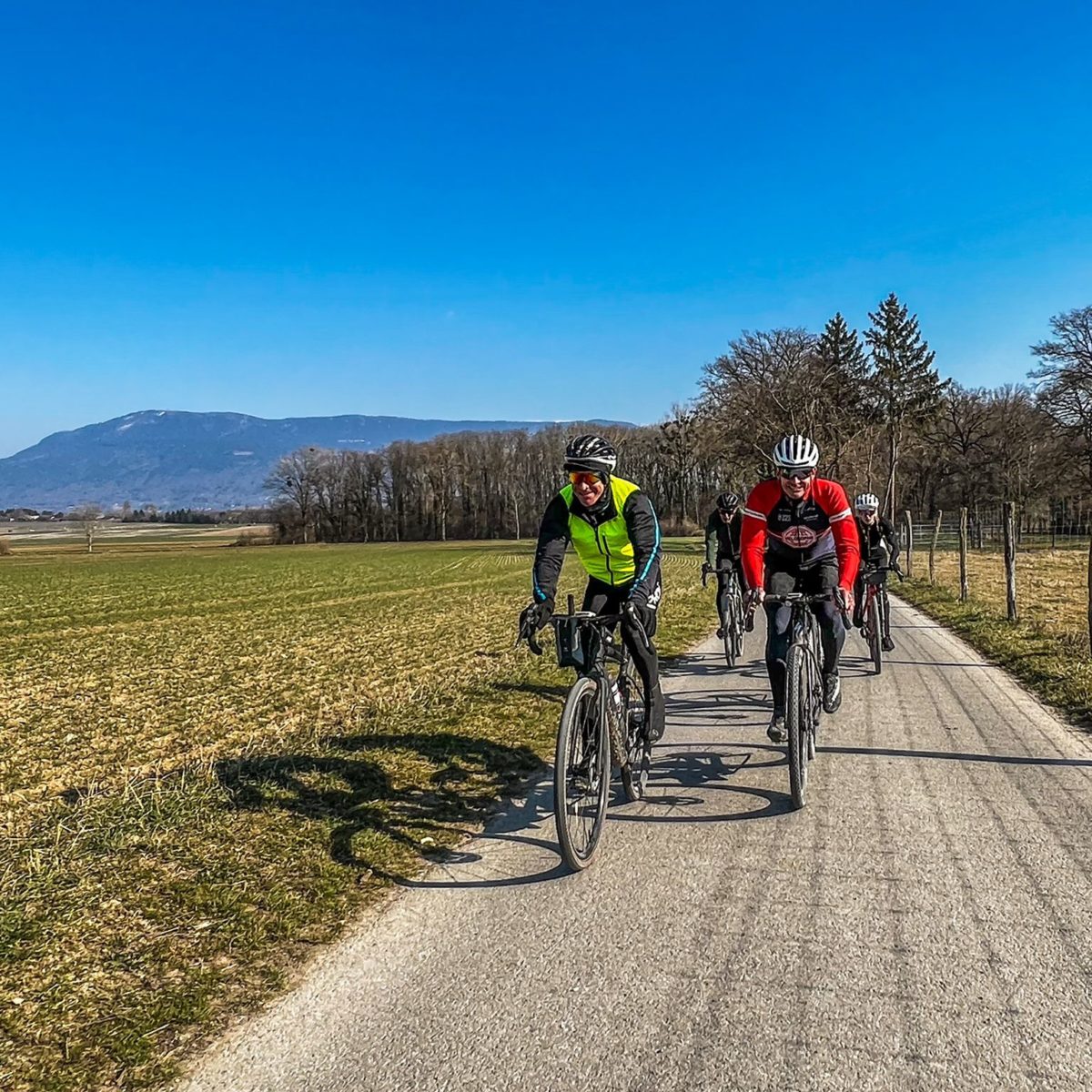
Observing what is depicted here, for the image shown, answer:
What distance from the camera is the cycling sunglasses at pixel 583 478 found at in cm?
478

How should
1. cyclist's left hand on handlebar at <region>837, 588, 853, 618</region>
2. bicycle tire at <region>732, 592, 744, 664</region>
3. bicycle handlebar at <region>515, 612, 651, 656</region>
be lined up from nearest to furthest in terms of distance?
bicycle handlebar at <region>515, 612, 651, 656</region>
cyclist's left hand on handlebar at <region>837, 588, 853, 618</region>
bicycle tire at <region>732, 592, 744, 664</region>

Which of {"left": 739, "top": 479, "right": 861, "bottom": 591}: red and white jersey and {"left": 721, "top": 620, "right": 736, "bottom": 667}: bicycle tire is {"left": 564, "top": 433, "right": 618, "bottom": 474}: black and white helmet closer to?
{"left": 739, "top": 479, "right": 861, "bottom": 591}: red and white jersey

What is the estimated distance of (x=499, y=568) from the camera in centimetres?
4188

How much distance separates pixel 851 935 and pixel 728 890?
59cm

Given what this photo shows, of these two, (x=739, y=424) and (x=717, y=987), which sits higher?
(x=739, y=424)

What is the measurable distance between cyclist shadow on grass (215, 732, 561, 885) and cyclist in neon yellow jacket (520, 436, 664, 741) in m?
1.27

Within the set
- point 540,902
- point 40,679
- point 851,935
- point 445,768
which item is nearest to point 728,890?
point 851,935

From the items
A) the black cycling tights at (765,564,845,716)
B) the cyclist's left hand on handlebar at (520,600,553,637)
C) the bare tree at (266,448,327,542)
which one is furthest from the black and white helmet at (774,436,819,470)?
the bare tree at (266,448,327,542)

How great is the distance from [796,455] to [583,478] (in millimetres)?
1602

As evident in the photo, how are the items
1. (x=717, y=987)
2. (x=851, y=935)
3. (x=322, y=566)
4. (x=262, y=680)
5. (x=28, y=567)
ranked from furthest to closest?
(x=28, y=567)
(x=322, y=566)
(x=262, y=680)
(x=851, y=935)
(x=717, y=987)

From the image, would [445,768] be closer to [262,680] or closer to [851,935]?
[851,935]

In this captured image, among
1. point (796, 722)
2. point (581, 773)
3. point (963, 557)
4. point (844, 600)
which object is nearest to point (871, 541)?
point (844, 600)

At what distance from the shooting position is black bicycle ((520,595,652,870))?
4156 millimetres

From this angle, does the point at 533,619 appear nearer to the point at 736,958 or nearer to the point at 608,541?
the point at 608,541
